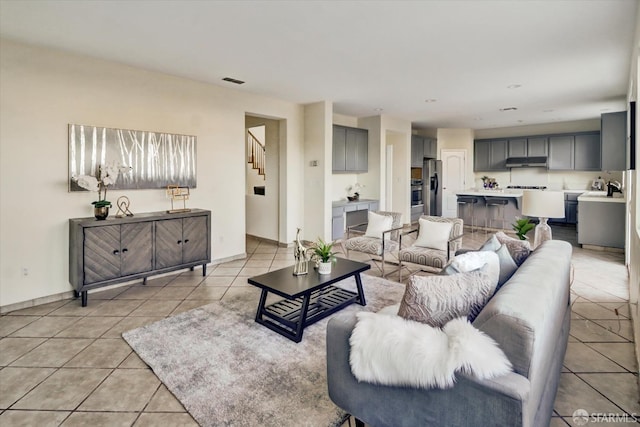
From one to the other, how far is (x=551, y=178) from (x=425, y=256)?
286 inches

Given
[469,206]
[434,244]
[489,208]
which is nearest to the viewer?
[434,244]

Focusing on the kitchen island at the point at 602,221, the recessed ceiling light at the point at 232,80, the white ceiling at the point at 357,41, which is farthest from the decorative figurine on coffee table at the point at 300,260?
the kitchen island at the point at 602,221

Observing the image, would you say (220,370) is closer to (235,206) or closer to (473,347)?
(473,347)

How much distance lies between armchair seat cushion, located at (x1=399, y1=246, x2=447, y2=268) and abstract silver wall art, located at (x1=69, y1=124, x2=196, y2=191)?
3032 millimetres

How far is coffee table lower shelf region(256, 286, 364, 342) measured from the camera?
2822 mm

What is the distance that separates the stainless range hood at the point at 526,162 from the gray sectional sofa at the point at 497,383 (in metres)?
8.51

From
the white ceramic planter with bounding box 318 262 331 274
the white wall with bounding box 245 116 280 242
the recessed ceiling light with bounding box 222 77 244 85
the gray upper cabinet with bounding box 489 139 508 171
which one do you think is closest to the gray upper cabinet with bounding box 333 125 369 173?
the white wall with bounding box 245 116 280 242

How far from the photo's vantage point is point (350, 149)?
7.11 meters

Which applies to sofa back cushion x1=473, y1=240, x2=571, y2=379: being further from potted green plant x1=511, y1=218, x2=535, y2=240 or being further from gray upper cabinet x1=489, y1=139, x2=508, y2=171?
gray upper cabinet x1=489, y1=139, x2=508, y2=171

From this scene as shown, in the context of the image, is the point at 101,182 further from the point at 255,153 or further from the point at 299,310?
the point at 255,153

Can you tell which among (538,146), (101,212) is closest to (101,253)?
(101,212)

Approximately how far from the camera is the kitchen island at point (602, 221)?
225 inches

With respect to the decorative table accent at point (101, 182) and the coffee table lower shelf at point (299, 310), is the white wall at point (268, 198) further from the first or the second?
the coffee table lower shelf at point (299, 310)

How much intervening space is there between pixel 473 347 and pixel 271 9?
2.77 meters
